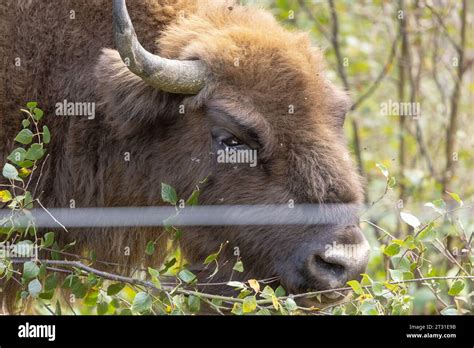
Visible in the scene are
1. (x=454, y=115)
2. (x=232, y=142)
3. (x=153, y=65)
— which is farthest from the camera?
(x=454, y=115)

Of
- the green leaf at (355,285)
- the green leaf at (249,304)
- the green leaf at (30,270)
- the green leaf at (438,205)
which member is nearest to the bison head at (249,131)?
the green leaf at (355,285)

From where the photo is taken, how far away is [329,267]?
15.0ft

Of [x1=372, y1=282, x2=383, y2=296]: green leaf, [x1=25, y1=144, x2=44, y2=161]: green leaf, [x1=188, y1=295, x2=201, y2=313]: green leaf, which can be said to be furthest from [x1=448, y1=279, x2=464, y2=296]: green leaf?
[x1=25, y1=144, x2=44, y2=161]: green leaf

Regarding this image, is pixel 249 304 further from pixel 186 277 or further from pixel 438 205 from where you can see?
pixel 438 205

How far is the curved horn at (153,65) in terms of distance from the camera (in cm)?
459

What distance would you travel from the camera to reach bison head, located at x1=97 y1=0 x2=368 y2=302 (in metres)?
4.70

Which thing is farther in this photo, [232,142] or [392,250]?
[232,142]

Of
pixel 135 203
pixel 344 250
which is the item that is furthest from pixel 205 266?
pixel 344 250

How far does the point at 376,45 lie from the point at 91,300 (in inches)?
203

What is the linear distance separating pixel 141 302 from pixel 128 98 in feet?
4.43

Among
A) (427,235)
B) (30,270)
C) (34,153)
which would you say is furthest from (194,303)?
(427,235)

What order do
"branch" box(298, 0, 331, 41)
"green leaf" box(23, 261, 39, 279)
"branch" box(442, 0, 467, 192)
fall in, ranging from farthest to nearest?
"branch" box(298, 0, 331, 41) → "branch" box(442, 0, 467, 192) → "green leaf" box(23, 261, 39, 279)

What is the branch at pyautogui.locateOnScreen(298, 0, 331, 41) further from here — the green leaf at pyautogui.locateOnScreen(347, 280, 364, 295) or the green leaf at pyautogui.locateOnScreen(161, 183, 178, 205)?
the green leaf at pyautogui.locateOnScreen(347, 280, 364, 295)

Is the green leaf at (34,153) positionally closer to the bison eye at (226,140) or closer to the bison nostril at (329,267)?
the bison eye at (226,140)
